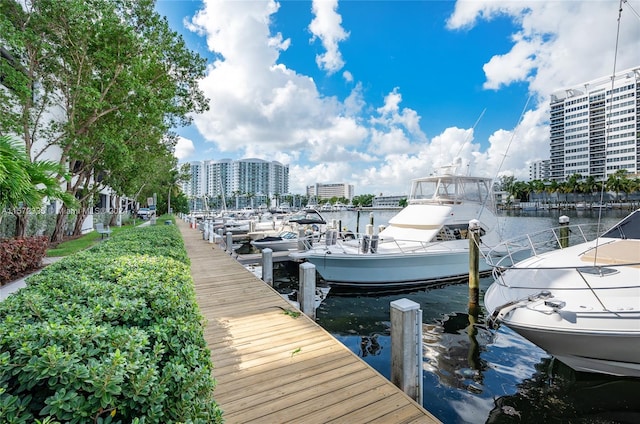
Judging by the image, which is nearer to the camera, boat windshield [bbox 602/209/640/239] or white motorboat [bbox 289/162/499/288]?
boat windshield [bbox 602/209/640/239]

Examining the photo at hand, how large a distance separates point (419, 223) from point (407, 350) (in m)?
9.57

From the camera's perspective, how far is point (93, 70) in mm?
→ 12453

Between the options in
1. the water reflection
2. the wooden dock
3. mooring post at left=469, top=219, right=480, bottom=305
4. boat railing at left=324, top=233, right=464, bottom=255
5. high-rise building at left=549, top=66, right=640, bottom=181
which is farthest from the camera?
high-rise building at left=549, top=66, right=640, bottom=181

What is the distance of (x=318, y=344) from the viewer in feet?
15.8

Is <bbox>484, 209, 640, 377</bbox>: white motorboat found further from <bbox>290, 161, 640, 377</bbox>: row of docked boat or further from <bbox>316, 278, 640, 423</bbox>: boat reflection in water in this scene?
<bbox>316, 278, 640, 423</bbox>: boat reflection in water

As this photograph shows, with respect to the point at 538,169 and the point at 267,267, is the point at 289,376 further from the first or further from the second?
the point at 538,169

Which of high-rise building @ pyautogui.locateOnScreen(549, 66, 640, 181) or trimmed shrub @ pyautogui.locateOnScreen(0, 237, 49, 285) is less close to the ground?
high-rise building @ pyautogui.locateOnScreen(549, 66, 640, 181)

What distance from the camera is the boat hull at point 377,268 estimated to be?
11172 millimetres

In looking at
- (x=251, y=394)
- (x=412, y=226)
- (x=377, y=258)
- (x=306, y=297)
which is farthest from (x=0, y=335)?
(x=412, y=226)

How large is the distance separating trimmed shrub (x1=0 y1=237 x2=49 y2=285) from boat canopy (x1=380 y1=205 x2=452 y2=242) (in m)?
11.7

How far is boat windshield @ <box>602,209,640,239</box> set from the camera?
286 inches

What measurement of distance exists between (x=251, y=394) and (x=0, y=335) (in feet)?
8.08

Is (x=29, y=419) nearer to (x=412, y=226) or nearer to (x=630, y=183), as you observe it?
(x=412, y=226)

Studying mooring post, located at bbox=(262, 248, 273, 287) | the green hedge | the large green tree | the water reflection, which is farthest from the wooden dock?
the large green tree
